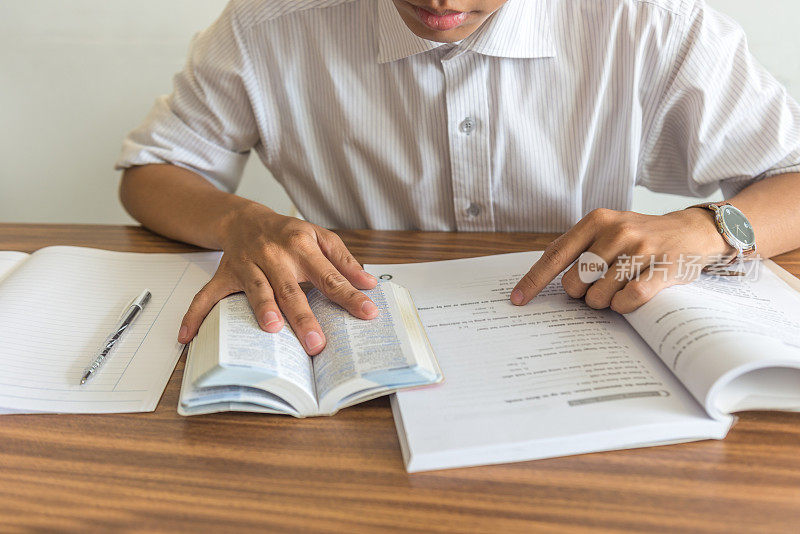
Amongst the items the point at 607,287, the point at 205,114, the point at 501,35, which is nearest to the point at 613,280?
the point at 607,287

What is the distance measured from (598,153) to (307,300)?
2.01ft

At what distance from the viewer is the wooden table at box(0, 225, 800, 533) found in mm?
527

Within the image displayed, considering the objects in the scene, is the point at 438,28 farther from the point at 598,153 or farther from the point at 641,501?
the point at 641,501

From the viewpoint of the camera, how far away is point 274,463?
1.94 ft

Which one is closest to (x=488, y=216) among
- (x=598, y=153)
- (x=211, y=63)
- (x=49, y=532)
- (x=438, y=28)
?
(x=598, y=153)

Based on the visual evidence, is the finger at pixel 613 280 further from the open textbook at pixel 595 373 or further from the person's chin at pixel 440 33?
the person's chin at pixel 440 33

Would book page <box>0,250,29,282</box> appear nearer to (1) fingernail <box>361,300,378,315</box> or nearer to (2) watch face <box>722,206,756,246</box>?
(1) fingernail <box>361,300,378,315</box>

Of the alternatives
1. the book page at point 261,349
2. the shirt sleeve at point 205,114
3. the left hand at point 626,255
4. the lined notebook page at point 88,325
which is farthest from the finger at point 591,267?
the shirt sleeve at point 205,114

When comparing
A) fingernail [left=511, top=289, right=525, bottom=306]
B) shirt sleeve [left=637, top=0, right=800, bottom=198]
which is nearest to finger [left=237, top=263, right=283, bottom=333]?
fingernail [left=511, top=289, right=525, bottom=306]

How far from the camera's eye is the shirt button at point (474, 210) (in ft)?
3.82

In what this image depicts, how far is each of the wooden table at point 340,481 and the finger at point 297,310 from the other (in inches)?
3.5

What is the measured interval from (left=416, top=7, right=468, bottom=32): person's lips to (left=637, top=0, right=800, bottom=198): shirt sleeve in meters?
0.39

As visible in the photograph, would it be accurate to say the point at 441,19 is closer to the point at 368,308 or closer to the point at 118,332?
the point at 368,308

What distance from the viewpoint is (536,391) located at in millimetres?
641
